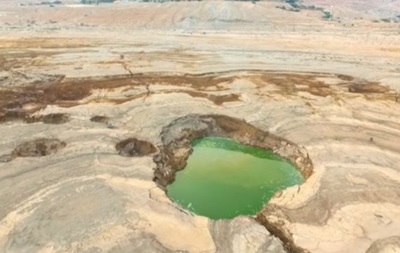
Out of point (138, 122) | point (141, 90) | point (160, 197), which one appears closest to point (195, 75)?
point (141, 90)

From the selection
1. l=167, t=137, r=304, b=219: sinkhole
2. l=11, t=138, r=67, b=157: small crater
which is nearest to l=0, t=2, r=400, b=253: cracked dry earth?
l=11, t=138, r=67, b=157: small crater

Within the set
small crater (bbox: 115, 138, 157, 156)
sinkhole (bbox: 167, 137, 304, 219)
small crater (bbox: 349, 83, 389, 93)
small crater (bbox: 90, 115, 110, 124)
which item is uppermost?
small crater (bbox: 349, 83, 389, 93)

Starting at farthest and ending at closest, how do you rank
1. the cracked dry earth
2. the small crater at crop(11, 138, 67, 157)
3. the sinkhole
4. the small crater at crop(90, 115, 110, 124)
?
the small crater at crop(90, 115, 110, 124) < the small crater at crop(11, 138, 67, 157) < the sinkhole < the cracked dry earth

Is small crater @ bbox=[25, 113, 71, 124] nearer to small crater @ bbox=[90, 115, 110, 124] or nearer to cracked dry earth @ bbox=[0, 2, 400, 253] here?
cracked dry earth @ bbox=[0, 2, 400, 253]

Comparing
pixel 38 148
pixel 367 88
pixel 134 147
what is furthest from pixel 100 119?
pixel 367 88

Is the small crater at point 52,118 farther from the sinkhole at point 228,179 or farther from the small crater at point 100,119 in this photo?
the sinkhole at point 228,179

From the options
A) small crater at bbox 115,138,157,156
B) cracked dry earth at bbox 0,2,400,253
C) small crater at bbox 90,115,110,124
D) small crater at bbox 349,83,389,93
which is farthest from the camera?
small crater at bbox 349,83,389,93

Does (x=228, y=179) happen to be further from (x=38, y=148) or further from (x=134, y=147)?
(x=38, y=148)
